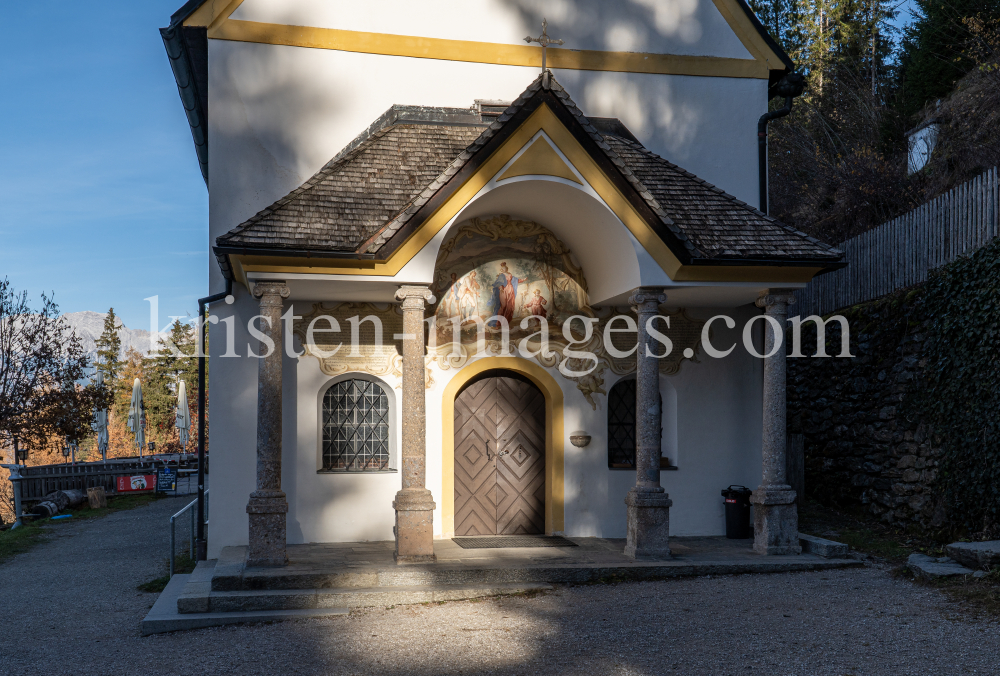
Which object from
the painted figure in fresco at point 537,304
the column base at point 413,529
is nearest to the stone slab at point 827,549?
the painted figure in fresco at point 537,304

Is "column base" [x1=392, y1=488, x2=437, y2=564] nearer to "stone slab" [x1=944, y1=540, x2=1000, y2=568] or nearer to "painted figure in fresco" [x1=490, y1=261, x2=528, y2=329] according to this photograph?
"painted figure in fresco" [x1=490, y1=261, x2=528, y2=329]

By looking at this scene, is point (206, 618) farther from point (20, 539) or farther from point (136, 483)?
point (136, 483)

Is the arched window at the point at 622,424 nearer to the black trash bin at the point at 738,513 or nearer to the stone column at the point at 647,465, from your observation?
the black trash bin at the point at 738,513

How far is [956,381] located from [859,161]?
8494 mm

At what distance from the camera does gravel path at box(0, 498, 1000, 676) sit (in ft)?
20.7

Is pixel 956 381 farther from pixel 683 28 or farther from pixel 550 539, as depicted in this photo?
pixel 683 28

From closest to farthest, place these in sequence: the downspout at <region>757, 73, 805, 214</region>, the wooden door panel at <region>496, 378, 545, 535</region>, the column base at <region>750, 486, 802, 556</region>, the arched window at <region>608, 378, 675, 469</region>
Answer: the column base at <region>750, 486, 802, 556</region> → the wooden door panel at <region>496, 378, 545, 535</region> → the arched window at <region>608, 378, 675, 469</region> → the downspout at <region>757, 73, 805, 214</region>

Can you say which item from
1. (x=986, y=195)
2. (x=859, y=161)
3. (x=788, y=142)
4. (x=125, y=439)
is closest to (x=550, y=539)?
A: (x=986, y=195)

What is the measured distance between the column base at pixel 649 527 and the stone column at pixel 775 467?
131cm

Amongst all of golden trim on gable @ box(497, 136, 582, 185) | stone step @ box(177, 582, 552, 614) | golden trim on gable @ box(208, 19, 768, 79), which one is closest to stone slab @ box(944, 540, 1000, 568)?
stone step @ box(177, 582, 552, 614)

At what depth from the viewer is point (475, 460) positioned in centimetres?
1142

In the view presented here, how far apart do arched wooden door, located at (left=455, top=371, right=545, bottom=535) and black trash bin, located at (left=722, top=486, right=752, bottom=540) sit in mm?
2560

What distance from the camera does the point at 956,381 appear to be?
10297mm

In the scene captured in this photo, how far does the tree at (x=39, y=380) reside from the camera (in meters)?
23.0
